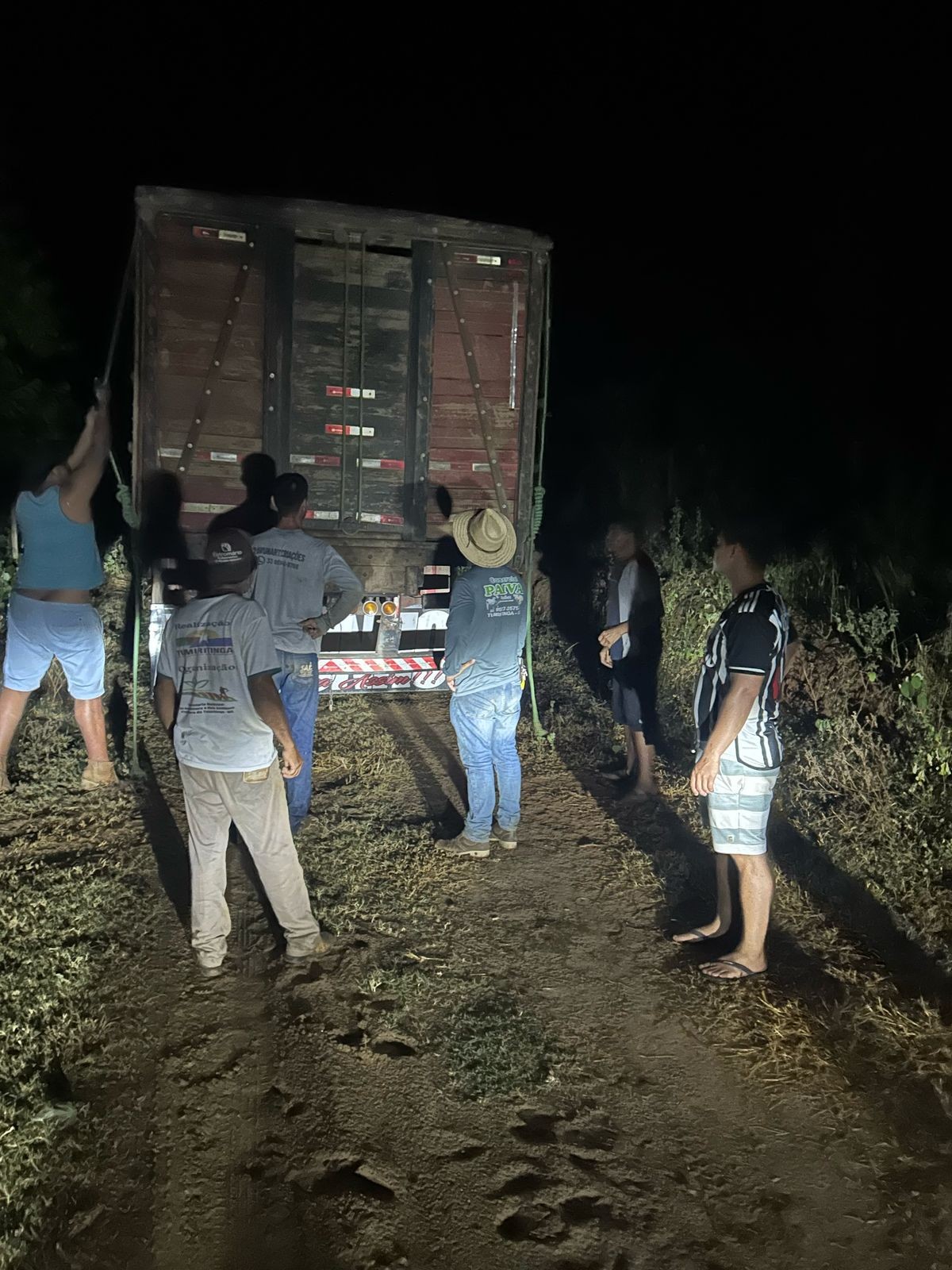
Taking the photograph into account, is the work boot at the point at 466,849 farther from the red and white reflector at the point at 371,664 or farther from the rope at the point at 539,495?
the red and white reflector at the point at 371,664

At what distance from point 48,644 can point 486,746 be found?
8.48 ft

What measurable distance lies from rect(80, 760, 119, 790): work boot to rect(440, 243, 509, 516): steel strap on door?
117 inches

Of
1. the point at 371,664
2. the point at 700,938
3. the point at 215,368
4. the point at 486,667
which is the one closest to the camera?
the point at 700,938

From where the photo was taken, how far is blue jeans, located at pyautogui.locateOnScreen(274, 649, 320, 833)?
196 inches

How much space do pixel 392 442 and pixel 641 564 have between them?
177cm

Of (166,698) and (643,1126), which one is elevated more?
(166,698)

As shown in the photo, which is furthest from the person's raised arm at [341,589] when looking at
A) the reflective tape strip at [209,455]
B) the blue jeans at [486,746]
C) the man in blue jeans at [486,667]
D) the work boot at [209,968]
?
the work boot at [209,968]

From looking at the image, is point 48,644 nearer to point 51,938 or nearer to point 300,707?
point 300,707

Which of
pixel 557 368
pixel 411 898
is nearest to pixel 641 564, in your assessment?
pixel 411 898

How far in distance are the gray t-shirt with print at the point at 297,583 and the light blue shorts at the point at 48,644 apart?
4.41 feet

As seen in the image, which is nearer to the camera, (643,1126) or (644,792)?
(643,1126)

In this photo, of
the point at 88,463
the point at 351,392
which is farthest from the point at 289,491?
the point at 351,392

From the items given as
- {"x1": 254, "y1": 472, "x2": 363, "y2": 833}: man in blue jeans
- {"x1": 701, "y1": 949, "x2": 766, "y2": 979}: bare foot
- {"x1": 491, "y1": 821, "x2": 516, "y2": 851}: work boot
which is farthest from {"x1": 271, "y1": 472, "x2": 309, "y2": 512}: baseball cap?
{"x1": 701, "y1": 949, "x2": 766, "y2": 979}: bare foot

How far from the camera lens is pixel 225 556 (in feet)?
12.4
